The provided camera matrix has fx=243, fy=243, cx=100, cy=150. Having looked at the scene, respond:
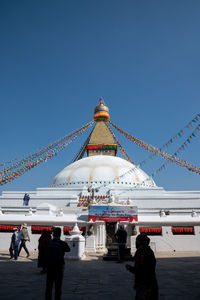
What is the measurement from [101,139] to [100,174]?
893cm

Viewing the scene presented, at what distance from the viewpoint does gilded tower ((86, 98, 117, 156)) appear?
28.9m

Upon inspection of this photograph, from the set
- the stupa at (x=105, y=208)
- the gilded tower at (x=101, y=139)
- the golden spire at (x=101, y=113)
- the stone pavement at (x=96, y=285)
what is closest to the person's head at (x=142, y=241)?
the stone pavement at (x=96, y=285)

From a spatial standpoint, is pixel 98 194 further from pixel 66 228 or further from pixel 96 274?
pixel 96 274

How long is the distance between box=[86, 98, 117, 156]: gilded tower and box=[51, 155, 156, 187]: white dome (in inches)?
207

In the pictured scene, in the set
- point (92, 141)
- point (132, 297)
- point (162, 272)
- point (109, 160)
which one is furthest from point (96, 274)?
point (92, 141)

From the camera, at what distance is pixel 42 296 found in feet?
11.6

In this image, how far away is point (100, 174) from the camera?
21203 mm

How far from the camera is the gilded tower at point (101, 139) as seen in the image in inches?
1136

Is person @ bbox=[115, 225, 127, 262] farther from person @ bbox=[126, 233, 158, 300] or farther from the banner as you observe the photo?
person @ bbox=[126, 233, 158, 300]

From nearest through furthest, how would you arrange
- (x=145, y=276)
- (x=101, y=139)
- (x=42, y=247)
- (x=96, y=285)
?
(x=145, y=276), (x=96, y=285), (x=42, y=247), (x=101, y=139)

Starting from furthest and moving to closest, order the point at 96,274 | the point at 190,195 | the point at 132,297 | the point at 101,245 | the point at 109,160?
the point at 109,160
the point at 190,195
the point at 101,245
the point at 96,274
the point at 132,297

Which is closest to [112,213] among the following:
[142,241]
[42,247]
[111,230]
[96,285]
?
[111,230]

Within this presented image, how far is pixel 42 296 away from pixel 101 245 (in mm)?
6858

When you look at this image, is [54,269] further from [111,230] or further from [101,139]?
→ [101,139]
